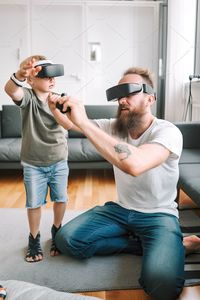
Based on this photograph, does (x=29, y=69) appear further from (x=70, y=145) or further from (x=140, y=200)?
(x=70, y=145)

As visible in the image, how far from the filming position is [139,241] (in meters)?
1.83

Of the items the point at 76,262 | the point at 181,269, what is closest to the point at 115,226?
the point at 76,262

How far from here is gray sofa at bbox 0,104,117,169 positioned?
3248mm

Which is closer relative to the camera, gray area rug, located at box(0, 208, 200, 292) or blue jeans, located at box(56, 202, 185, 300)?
blue jeans, located at box(56, 202, 185, 300)

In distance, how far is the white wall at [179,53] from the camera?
3.73 meters

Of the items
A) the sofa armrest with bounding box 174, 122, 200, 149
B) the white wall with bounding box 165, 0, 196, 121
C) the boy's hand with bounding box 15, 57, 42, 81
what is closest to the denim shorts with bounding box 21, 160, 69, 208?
the boy's hand with bounding box 15, 57, 42, 81

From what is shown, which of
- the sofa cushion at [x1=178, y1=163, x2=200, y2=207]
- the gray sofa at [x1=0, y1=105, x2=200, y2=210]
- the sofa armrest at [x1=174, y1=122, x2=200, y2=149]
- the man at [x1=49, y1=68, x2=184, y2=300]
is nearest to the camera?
the man at [x1=49, y1=68, x2=184, y2=300]

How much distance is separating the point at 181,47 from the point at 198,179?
2.20 meters

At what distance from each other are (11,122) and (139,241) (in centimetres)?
240

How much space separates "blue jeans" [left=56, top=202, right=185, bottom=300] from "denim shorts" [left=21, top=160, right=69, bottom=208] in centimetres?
19

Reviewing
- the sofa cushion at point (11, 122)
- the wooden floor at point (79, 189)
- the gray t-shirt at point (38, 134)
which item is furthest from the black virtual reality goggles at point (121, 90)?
the sofa cushion at point (11, 122)

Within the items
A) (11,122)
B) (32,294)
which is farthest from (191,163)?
(11,122)

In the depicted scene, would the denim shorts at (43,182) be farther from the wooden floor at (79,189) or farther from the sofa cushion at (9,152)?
the sofa cushion at (9,152)

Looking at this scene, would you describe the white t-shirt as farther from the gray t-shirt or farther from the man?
the gray t-shirt
